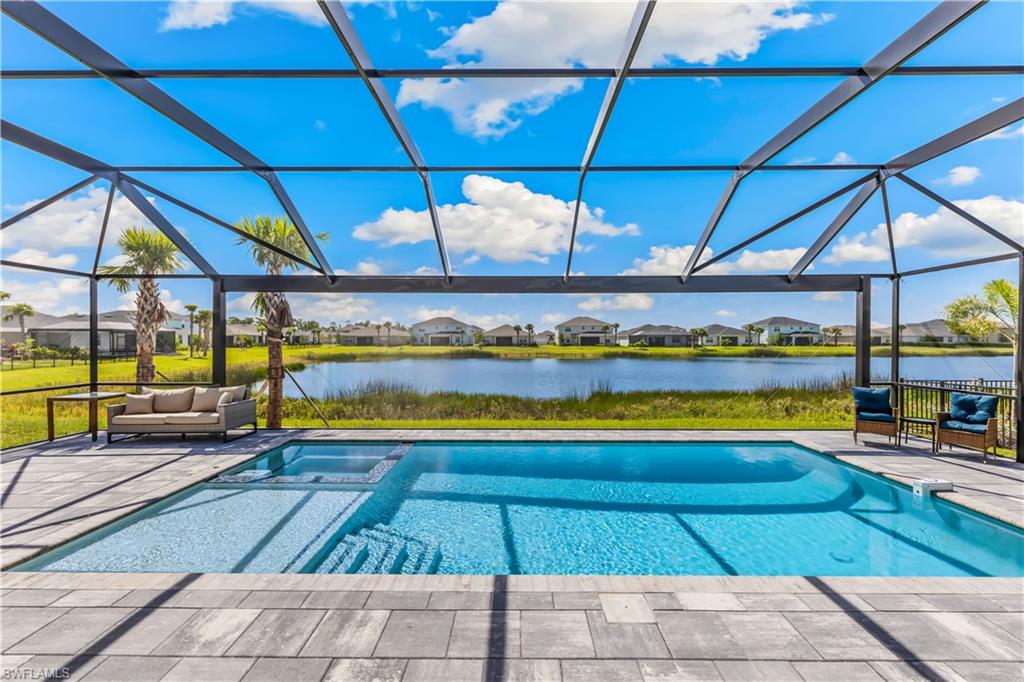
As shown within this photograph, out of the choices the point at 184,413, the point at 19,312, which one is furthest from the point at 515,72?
the point at 19,312

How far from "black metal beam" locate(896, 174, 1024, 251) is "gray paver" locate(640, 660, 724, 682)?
22.7ft

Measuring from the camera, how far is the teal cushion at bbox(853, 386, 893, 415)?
7371 mm

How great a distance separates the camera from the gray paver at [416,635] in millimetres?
2379

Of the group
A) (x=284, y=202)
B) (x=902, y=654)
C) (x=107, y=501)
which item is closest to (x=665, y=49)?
(x=902, y=654)

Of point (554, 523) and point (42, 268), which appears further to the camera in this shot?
point (42, 268)

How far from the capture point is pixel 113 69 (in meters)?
3.81

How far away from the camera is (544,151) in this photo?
20.3ft

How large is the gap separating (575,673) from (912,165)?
7.23 m

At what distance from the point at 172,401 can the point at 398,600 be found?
6.90m

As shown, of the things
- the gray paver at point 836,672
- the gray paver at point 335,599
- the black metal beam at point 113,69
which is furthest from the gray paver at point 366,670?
the black metal beam at point 113,69

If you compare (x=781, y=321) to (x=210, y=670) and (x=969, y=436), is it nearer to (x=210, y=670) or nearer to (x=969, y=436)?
(x=969, y=436)

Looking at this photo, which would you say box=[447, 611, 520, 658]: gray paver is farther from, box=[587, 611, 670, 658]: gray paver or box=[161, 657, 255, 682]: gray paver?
box=[161, 657, 255, 682]: gray paver

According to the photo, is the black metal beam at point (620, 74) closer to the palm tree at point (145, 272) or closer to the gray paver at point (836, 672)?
the gray paver at point (836, 672)

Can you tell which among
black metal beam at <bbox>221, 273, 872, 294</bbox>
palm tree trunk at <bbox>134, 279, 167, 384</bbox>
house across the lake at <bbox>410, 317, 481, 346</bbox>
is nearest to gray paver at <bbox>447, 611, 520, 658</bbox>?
black metal beam at <bbox>221, 273, 872, 294</bbox>
